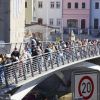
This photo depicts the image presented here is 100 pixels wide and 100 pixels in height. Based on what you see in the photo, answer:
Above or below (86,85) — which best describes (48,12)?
above

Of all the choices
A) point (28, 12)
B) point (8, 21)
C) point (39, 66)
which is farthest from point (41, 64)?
point (28, 12)

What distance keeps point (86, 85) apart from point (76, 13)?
259ft

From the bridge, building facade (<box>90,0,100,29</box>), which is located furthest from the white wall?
the bridge

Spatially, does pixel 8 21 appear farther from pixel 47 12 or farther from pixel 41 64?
pixel 47 12

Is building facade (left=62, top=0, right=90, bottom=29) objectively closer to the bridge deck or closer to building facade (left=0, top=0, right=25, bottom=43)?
the bridge deck

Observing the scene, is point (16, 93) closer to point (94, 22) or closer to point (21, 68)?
point (21, 68)

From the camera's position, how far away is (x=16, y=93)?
23.7m

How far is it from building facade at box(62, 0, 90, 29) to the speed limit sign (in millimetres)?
76943

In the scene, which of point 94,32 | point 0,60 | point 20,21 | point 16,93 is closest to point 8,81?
point 0,60

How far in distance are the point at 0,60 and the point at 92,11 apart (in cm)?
6646

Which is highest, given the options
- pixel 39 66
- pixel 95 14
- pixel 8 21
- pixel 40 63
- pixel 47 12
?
pixel 47 12

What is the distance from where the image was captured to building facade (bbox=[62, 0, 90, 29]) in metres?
84.4

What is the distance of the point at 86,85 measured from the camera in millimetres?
6977

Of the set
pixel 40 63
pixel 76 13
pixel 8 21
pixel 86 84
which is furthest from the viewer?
pixel 76 13
